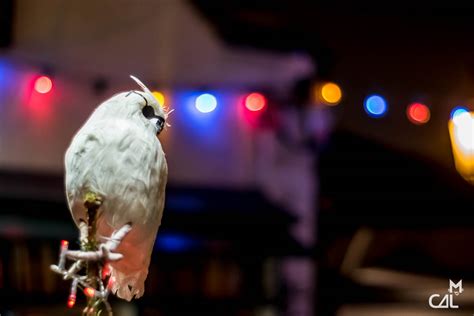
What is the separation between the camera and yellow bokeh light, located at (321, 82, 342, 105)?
2.48 metres

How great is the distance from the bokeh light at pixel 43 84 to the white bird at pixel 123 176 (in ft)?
4.38

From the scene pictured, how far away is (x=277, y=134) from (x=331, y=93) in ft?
0.79

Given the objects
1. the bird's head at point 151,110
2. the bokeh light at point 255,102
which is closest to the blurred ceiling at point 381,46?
the bokeh light at point 255,102

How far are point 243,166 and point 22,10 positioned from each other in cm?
92

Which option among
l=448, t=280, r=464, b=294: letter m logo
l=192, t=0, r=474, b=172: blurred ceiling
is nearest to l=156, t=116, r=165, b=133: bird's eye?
l=192, t=0, r=474, b=172: blurred ceiling

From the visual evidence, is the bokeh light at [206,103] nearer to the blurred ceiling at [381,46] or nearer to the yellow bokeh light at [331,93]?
the blurred ceiling at [381,46]

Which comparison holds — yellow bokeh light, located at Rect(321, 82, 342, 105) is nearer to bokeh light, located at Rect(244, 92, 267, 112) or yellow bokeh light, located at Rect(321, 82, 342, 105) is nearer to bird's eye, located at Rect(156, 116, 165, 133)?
bokeh light, located at Rect(244, 92, 267, 112)

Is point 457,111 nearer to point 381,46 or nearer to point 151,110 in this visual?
point 381,46

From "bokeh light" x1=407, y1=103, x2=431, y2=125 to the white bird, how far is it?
1.51 m

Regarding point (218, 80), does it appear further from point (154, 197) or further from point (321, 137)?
point (154, 197)

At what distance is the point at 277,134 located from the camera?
2477 mm

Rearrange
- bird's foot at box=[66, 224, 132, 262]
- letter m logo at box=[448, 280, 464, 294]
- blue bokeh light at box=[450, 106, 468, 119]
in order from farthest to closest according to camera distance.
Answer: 1. blue bokeh light at box=[450, 106, 468, 119]
2. letter m logo at box=[448, 280, 464, 294]
3. bird's foot at box=[66, 224, 132, 262]

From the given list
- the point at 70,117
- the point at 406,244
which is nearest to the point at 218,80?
the point at 70,117

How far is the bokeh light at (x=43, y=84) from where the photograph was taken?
2416 mm
